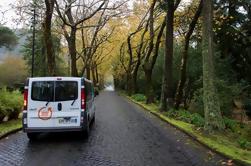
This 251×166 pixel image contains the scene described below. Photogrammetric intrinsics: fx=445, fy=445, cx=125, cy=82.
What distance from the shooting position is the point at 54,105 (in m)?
13.8

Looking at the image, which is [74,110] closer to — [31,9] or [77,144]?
[77,144]

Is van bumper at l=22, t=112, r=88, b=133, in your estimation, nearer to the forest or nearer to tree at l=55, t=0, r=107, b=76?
the forest

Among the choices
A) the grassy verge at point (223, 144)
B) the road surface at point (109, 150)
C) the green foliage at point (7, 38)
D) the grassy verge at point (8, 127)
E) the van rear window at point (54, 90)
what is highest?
the green foliage at point (7, 38)

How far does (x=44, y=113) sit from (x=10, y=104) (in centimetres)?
570

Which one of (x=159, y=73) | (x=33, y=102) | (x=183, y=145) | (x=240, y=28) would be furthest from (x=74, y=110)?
(x=159, y=73)

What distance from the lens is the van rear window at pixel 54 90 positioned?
45.4 feet

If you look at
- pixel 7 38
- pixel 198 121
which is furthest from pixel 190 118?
pixel 7 38

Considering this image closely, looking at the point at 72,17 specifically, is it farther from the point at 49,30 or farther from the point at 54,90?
the point at 54,90

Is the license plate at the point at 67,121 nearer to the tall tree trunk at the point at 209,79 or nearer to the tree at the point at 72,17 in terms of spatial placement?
the tall tree trunk at the point at 209,79

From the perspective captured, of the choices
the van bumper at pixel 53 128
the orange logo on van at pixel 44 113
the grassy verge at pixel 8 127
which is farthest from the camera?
the grassy verge at pixel 8 127

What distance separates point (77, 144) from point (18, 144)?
174 centimetres

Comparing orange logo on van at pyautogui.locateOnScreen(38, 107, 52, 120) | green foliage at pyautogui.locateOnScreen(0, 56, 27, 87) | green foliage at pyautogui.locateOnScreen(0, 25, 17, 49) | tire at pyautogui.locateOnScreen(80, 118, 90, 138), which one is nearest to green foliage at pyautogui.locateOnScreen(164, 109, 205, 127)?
tire at pyautogui.locateOnScreen(80, 118, 90, 138)

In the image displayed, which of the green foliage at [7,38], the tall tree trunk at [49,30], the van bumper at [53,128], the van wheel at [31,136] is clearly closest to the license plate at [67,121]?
the van bumper at [53,128]

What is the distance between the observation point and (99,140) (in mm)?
13961
